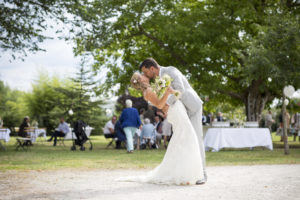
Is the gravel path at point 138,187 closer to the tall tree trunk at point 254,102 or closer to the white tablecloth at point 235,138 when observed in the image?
the white tablecloth at point 235,138

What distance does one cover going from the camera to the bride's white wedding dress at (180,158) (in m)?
6.10

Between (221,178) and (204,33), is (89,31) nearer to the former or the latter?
(204,33)

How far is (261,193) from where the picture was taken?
5.21m

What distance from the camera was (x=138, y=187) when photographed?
5.85 meters

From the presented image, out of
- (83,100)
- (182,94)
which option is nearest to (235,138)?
(182,94)

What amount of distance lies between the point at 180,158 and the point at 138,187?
0.89 m

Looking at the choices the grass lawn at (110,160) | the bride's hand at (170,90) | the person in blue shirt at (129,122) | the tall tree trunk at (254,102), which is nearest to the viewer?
the bride's hand at (170,90)

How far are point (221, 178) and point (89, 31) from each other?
11.2 meters

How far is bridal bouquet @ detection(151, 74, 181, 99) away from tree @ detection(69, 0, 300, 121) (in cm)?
1023

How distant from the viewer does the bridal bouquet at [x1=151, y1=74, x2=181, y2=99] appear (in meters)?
6.19

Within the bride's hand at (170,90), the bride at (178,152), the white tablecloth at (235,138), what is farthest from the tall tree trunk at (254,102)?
the bride's hand at (170,90)

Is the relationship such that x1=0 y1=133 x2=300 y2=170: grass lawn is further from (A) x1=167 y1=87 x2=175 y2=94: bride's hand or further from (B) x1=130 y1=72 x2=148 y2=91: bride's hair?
(A) x1=167 y1=87 x2=175 y2=94: bride's hand

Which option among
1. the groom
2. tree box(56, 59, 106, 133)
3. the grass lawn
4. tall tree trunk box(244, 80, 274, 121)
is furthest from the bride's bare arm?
tree box(56, 59, 106, 133)

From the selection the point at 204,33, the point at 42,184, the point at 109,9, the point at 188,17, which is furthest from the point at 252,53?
the point at 42,184
